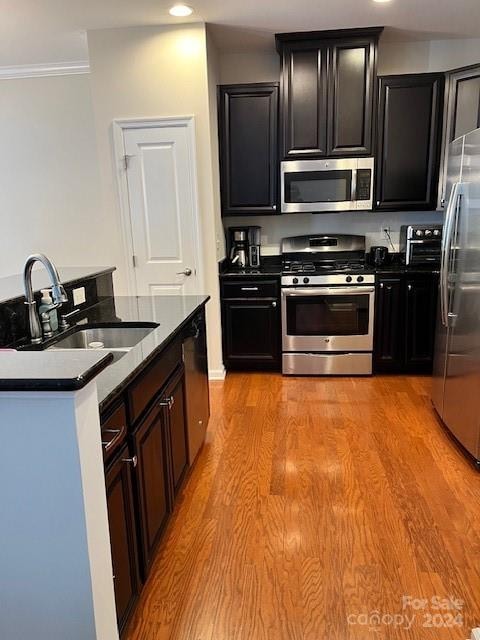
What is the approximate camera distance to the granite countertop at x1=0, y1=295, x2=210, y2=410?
1.06 m

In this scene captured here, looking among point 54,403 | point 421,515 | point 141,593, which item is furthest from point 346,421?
point 54,403

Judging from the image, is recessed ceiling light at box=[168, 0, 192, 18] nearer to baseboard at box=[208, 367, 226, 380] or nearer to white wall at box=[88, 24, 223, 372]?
white wall at box=[88, 24, 223, 372]

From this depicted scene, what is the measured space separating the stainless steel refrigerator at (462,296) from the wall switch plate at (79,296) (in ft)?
7.07

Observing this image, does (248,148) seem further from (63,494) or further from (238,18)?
(63,494)

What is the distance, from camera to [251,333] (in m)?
4.19

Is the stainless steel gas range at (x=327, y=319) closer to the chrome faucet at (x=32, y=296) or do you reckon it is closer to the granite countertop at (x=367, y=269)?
the granite countertop at (x=367, y=269)

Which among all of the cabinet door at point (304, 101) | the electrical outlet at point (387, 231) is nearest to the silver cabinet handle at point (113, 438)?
the cabinet door at point (304, 101)

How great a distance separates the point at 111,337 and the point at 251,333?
1.88 meters

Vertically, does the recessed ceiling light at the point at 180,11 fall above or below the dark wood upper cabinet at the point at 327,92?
above

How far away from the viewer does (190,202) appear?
151 inches

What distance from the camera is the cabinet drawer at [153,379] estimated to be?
66.4 inches

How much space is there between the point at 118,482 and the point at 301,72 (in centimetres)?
357

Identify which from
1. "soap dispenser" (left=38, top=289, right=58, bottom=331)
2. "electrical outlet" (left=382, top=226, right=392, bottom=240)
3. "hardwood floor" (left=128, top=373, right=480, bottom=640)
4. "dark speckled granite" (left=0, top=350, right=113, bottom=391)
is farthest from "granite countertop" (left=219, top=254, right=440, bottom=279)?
"dark speckled granite" (left=0, top=350, right=113, bottom=391)

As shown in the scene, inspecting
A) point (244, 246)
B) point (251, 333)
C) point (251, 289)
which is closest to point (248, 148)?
Answer: point (244, 246)
